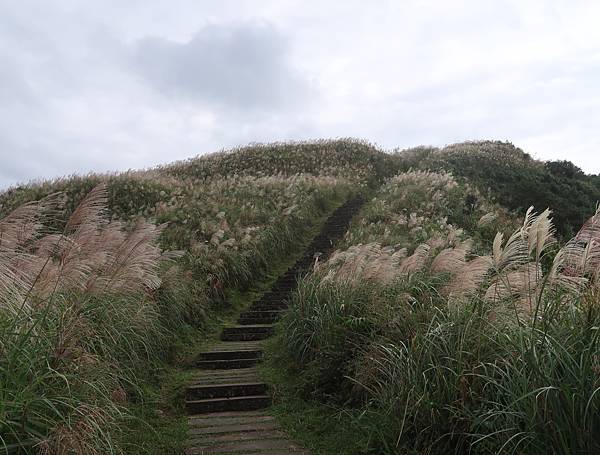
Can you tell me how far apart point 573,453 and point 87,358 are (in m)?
3.51

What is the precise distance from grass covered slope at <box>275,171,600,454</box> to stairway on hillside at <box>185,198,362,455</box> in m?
0.35

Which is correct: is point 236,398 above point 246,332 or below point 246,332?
below

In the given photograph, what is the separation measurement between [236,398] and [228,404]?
0.12 metres

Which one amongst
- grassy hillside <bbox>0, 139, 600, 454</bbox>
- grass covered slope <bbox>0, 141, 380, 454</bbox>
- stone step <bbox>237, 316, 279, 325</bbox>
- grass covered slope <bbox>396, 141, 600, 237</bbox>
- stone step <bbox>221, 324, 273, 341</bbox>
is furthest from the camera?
grass covered slope <bbox>396, 141, 600, 237</bbox>

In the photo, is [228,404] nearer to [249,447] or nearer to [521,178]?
[249,447]

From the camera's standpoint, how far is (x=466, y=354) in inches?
157

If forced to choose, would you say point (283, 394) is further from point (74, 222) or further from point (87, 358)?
point (74, 222)

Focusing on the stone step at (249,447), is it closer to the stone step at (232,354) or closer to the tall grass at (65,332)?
the tall grass at (65,332)

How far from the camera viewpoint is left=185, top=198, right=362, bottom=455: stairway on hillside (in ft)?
16.6

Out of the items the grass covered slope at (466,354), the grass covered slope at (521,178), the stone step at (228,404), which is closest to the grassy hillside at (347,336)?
the grass covered slope at (466,354)

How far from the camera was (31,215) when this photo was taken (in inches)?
159

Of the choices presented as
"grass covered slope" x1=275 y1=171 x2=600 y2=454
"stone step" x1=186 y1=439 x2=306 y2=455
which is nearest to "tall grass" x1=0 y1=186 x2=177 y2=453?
"stone step" x1=186 y1=439 x2=306 y2=455

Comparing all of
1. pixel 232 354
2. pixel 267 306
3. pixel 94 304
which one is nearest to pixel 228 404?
pixel 232 354

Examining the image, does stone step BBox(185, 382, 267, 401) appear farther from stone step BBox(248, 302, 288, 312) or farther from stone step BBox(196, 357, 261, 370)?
stone step BBox(248, 302, 288, 312)
